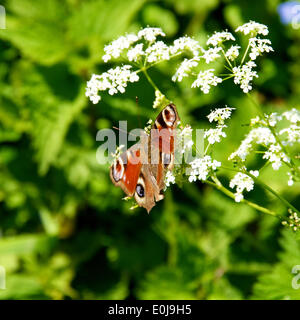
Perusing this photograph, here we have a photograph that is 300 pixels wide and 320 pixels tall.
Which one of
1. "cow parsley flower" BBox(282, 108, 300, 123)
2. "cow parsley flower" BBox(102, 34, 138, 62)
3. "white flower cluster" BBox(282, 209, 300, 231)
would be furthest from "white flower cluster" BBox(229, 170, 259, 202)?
"cow parsley flower" BBox(102, 34, 138, 62)

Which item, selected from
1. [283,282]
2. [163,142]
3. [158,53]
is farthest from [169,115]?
[283,282]

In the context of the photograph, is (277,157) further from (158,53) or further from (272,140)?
(158,53)

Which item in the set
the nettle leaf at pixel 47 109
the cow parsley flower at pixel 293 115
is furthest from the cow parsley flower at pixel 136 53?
the nettle leaf at pixel 47 109

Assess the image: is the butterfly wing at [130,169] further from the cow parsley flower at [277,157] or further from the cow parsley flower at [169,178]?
the cow parsley flower at [277,157]

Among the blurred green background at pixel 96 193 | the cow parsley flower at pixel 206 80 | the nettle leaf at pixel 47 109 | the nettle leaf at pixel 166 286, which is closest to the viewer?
the cow parsley flower at pixel 206 80

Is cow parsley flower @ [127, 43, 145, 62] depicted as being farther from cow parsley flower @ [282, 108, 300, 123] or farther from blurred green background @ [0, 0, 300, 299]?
blurred green background @ [0, 0, 300, 299]

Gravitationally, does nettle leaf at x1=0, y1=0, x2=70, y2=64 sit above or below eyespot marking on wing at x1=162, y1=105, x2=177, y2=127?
above
